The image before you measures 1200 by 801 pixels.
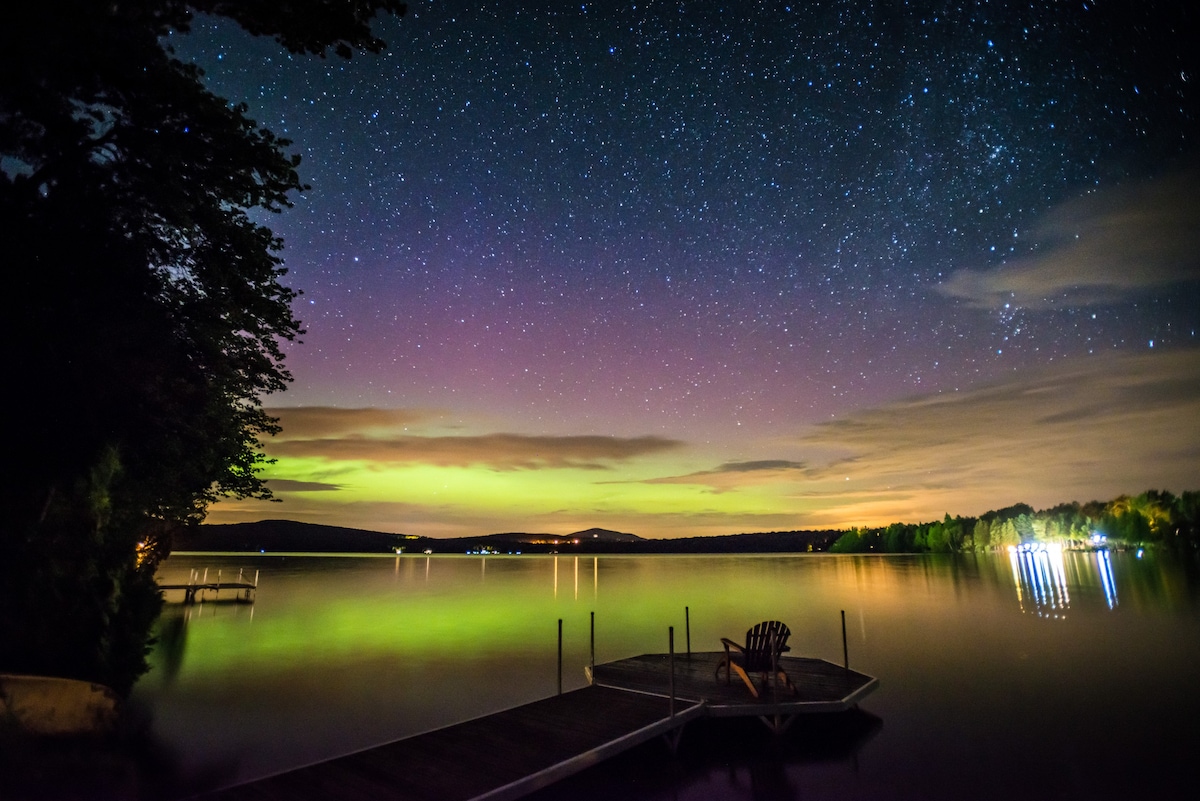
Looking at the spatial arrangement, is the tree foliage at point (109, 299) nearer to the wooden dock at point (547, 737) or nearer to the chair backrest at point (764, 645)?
the wooden dock at point (547, 737)

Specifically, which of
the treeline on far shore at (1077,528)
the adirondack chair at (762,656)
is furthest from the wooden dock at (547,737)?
the treeline on far shore at (1077,528)

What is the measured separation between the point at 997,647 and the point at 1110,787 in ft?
52.2

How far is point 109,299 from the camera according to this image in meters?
12.1

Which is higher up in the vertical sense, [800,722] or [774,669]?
[774,669]

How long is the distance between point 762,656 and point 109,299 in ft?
45.9

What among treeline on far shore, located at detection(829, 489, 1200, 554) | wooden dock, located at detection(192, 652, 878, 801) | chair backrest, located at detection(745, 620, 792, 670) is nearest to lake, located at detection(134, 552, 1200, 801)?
wooden dock, located at detection(192, 652, 878, 801)

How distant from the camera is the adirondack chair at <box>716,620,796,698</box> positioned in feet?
41.2

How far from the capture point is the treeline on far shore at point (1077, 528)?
102750 mm

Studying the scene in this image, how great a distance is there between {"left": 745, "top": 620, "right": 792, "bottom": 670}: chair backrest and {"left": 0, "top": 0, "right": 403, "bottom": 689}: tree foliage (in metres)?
11.1

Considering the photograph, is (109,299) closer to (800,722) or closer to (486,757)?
(486,757)

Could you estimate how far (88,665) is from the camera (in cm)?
1095

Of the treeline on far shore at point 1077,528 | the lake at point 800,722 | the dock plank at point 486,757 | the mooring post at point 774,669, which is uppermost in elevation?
the treeline on far shore at point 1077,528

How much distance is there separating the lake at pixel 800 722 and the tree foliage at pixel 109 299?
12.5ft

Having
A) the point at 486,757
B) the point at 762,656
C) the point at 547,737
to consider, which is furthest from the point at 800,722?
the point at 486,757
